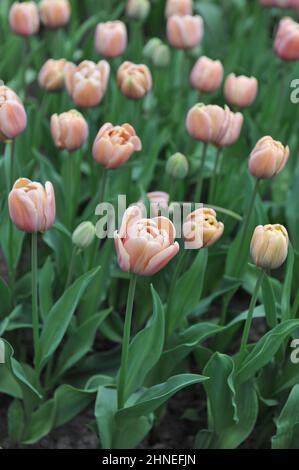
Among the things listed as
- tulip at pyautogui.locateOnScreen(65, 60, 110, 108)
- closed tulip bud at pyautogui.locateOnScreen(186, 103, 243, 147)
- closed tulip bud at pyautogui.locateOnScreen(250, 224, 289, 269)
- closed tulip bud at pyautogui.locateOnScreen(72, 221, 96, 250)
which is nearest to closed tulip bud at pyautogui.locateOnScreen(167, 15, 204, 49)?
tulip at pyautogui.locateOnScreen(65, 60, 110, 108)

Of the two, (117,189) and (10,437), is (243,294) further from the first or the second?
(10,437)

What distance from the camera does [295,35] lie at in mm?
2068

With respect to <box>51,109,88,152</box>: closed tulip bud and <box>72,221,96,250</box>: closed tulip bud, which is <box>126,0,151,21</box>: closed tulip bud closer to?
<box>51,109,88,152</box>: closed tulip bud

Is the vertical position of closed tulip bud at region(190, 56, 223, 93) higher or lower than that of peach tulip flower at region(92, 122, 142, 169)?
higher

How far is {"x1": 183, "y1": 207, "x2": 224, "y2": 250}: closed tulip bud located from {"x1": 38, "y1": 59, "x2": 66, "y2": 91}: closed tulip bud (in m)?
0.71

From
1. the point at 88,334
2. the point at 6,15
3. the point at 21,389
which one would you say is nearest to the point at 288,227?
the point at 88,334

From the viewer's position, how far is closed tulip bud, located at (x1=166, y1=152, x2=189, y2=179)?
68.8 inches

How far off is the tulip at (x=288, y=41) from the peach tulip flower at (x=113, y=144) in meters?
0.69

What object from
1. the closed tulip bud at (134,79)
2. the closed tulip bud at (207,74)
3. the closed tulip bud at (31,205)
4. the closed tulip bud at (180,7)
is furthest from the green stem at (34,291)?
the closed tulip bud at (180,7)

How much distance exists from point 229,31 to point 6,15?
91 cm

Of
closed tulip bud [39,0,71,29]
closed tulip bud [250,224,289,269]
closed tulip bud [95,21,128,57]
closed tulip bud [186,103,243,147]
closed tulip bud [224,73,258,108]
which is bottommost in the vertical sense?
closed tulip bud [250,224,289,269]

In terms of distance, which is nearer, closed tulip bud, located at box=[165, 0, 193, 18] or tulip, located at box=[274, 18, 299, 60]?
tulip, located at box=[274, 18, 299, 60]

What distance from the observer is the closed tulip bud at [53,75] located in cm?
197

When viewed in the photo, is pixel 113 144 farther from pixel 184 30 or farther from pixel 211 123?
pixel 184 30
